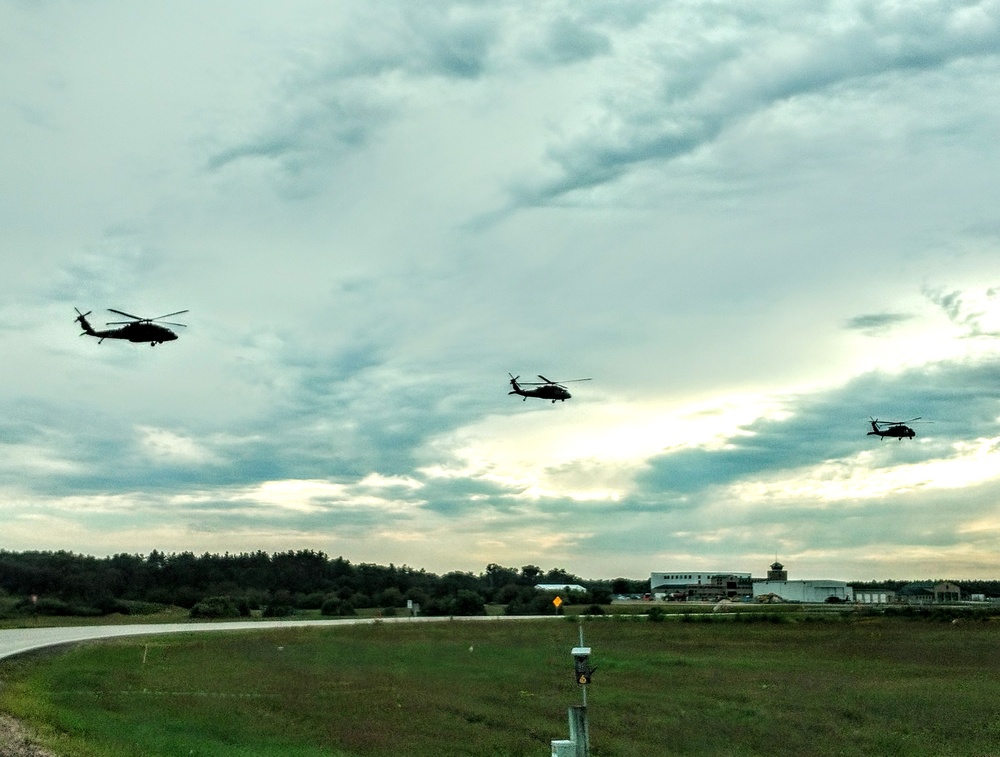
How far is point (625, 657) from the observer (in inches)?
2307

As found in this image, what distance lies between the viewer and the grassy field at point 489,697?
2994 centimetres

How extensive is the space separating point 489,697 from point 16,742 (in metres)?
19.6

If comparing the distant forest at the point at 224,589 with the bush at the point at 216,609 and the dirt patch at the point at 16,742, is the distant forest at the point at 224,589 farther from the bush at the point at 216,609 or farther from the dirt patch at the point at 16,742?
the dirt patch at the point at 16,742

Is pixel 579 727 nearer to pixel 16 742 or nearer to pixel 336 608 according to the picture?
pixel 16 742

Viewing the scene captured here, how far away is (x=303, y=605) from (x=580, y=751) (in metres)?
126

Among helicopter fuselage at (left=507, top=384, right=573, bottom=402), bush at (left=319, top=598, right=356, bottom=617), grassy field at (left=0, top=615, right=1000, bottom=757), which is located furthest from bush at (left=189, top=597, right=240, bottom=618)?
helicopter fuselage at (left=507, top=384, right=573, bottom=402)

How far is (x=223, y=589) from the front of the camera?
153m

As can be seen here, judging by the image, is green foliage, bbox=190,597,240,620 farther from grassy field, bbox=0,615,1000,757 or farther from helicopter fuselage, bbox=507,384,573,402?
helicopter fuselage, bbox=507,384,573,402

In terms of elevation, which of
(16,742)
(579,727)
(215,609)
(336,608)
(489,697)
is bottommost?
(489,697)

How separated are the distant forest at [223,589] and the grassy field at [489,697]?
1910 inches

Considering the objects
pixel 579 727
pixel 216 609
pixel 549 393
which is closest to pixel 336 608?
pixel 216 609

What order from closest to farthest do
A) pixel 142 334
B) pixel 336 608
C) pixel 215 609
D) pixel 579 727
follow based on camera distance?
pixel 579 727 → pixel 142 334 → pixel 215 609 → pixel 336 608

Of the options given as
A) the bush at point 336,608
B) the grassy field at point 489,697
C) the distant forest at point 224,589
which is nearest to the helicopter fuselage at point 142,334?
the grassy field at point 489,697

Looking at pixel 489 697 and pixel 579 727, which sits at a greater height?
pixel 579 727
